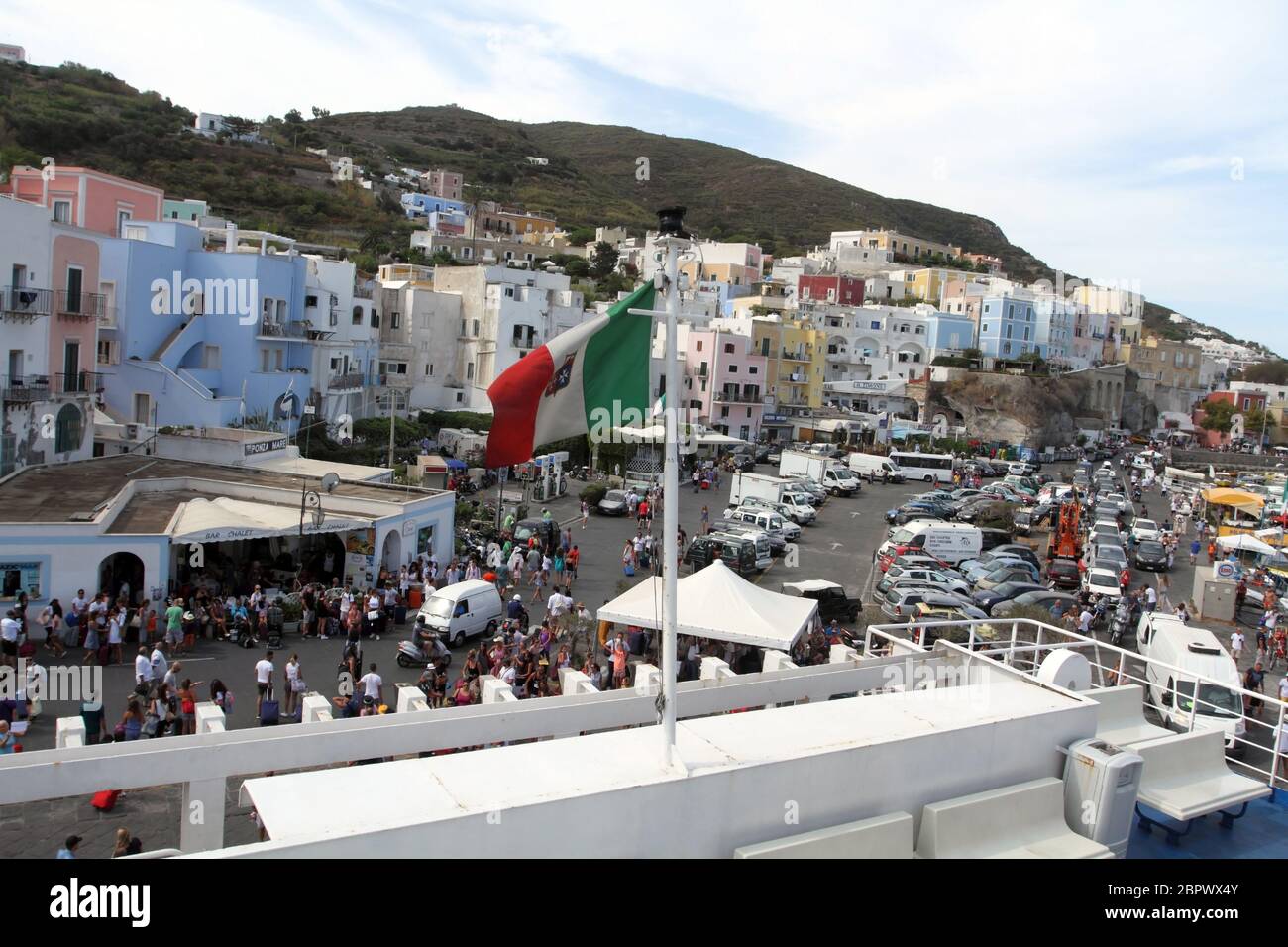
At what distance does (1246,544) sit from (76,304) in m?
38.5

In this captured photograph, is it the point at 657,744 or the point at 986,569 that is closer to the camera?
the point at 657,744

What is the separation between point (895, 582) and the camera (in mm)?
27125

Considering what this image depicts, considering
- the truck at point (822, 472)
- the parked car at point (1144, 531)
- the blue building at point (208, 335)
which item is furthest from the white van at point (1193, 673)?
the blue building at point (208, 335)

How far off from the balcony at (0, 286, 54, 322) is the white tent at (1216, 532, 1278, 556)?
38.4 m

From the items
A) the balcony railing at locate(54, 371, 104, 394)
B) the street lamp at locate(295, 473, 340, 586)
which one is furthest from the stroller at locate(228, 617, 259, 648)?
the balcony railing at locate(54, 371, 104, 394)

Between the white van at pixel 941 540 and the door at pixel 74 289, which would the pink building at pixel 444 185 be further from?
the white van at pixel 941 540

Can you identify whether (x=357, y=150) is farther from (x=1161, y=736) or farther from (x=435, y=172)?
(x=1161, y=736)

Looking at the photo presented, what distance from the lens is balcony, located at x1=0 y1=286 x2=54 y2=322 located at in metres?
24.8

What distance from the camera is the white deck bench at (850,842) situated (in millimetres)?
6668

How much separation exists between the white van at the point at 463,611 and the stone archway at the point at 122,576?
232 inches

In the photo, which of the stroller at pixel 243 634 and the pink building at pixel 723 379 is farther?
the pink building at pixel 723 379

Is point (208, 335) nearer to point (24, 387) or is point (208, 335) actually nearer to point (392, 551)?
point (24, 387)
